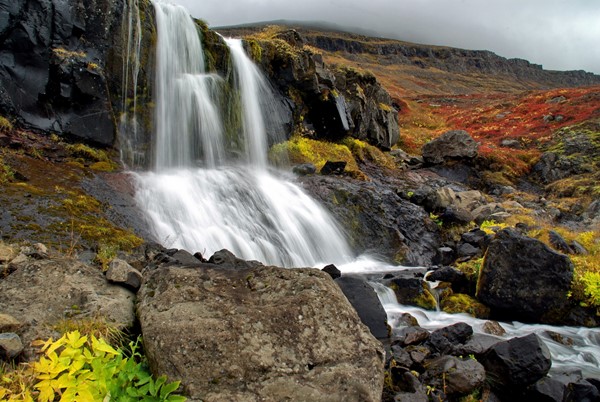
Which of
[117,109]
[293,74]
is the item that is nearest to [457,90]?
[293,74]

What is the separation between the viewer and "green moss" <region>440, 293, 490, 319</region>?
8.58 metres

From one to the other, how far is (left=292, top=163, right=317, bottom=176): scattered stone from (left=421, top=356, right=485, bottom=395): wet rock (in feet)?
39.5

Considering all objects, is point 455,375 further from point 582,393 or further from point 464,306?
point 464,306

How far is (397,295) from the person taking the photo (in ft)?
30.0

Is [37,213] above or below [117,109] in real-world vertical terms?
below

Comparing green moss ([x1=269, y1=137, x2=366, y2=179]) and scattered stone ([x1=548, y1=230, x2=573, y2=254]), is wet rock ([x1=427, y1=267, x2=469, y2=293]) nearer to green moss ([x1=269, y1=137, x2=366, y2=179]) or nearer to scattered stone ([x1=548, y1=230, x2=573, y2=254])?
scattered stone ([x1=548, y1=230, x2=573, y2=254])

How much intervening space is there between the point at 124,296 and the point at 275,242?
22.5 feet

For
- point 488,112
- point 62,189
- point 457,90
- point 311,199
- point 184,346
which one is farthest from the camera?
point 457,90

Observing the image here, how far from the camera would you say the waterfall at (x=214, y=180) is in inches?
414

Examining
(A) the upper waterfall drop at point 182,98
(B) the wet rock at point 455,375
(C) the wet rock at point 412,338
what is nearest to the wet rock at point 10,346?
(B) the wet rock at point 455,375

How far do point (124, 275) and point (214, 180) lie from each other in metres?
8.52

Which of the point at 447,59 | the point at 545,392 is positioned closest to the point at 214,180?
the point at 545,392

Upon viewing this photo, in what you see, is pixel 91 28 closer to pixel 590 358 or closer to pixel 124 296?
pixel 124 296

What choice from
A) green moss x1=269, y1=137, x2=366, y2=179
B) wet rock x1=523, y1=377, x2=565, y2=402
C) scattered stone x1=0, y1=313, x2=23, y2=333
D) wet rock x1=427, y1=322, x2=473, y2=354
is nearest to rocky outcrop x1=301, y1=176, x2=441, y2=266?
green moss x1=269, y1=137, x2=366, y2=179
